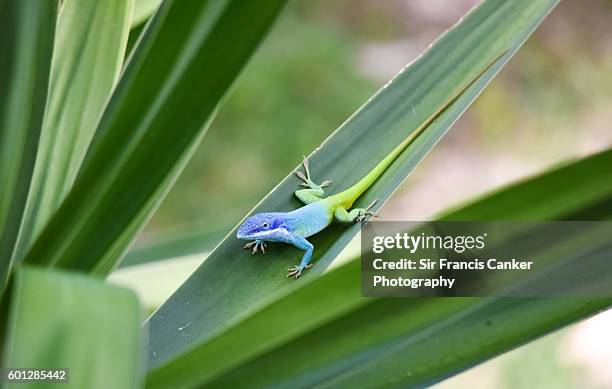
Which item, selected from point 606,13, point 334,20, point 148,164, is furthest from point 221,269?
point 606,13

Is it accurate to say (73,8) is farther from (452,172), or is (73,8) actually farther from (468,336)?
(452,172)

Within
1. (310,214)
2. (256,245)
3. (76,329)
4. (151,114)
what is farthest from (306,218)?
(76,329)

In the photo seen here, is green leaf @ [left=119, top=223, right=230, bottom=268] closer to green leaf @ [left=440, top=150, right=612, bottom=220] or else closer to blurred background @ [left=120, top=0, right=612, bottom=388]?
green leaf @ [left=440, top=150, right=612, bottom=220]

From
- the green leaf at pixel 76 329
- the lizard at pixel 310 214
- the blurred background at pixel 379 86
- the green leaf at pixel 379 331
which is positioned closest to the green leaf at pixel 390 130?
the lizard at pixel 310 214

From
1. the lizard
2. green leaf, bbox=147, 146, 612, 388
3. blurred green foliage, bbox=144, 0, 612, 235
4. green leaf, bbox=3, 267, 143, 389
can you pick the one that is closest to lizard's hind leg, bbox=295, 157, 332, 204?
the lizard

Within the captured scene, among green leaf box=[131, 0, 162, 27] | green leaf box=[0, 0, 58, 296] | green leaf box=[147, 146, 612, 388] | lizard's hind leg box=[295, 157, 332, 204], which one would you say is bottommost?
green leaf box=[147, 146, 612, 388]

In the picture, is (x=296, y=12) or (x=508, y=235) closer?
(x=508, y=235)

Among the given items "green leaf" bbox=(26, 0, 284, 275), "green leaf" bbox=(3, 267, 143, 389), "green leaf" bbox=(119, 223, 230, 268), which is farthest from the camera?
"green leaf" bbox=(119, 223, 230, 268)
